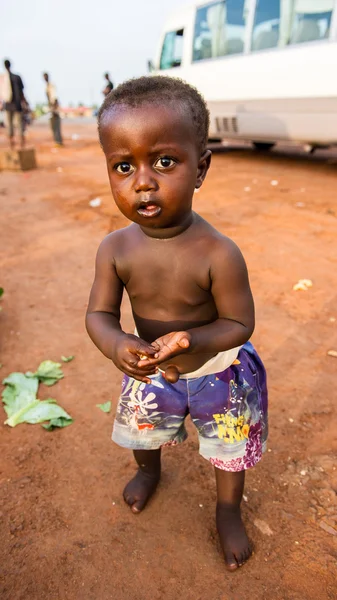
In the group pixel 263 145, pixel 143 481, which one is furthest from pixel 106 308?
pixel 263 145

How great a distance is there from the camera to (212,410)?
5.17ft

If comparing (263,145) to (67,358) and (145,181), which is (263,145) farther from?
(145,181)

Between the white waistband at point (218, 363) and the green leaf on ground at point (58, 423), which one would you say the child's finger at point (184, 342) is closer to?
the white waistband at point (218, 363)

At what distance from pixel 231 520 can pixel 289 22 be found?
7.48 meters

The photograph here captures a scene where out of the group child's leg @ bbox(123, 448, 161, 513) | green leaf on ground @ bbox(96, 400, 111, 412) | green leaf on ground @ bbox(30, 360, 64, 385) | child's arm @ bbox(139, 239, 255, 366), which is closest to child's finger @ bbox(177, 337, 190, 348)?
child's arm @ bbox(139, 239, 255, 366)

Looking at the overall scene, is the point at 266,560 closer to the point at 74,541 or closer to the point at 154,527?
the point at 154,527

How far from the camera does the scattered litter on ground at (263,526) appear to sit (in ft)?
5.86

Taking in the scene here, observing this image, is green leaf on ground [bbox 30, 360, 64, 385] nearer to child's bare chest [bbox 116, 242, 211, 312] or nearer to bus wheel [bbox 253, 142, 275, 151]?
child's bare chest [bbox 116, 242, 211, 312]

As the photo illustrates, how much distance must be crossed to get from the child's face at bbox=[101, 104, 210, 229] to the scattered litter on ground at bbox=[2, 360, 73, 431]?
152 centimetres

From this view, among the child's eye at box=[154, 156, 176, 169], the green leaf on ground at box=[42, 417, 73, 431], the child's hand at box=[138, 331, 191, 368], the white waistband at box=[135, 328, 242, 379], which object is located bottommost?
the green leaf on ground at box=[42, 417, 73, 431]

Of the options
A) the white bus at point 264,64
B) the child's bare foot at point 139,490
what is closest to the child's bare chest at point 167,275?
the child's bare foot at point 139,490

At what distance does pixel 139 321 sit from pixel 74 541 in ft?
3.10

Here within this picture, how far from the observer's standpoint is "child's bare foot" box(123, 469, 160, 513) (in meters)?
1.89

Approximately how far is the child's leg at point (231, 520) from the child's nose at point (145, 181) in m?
1.10
